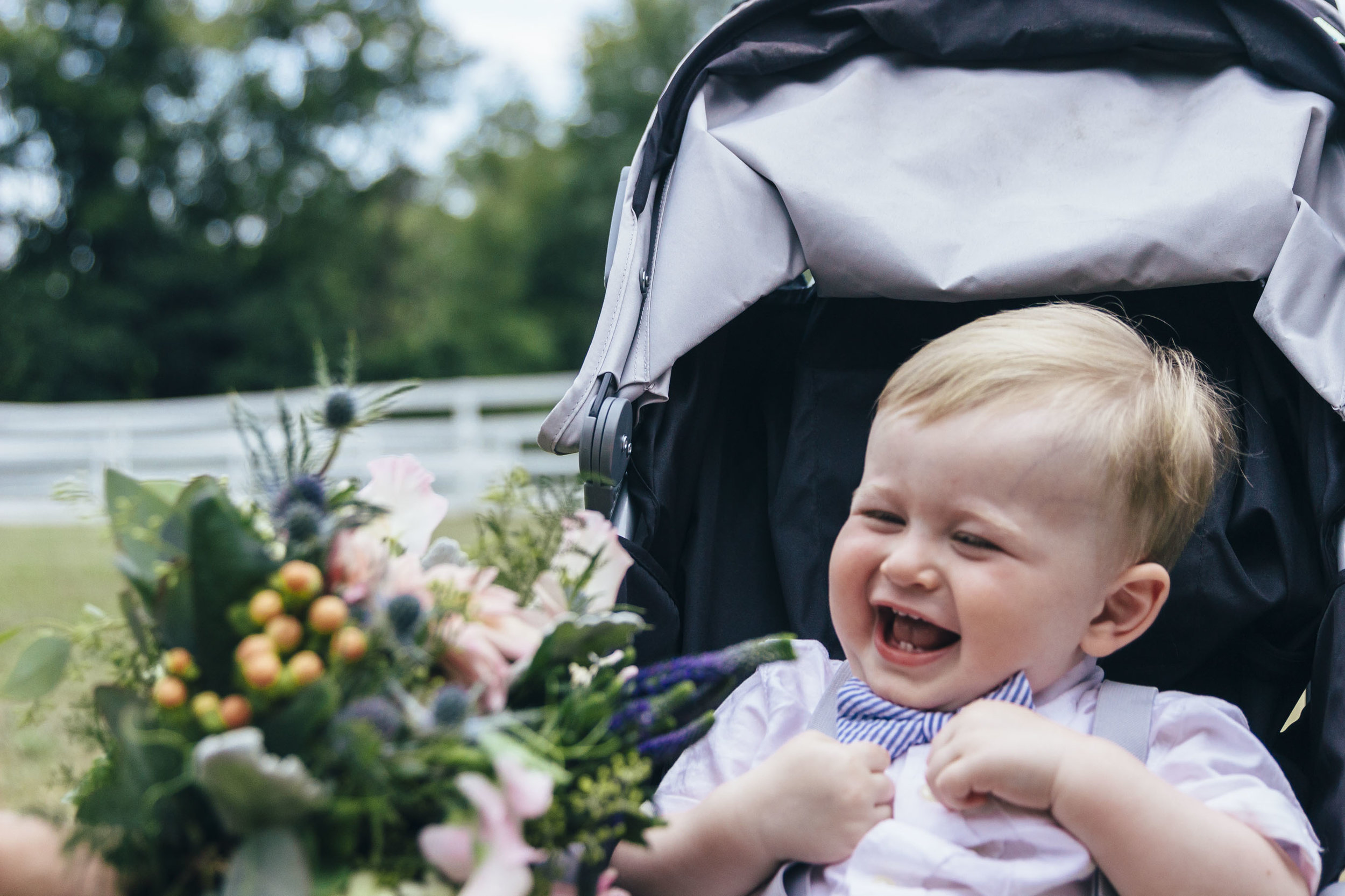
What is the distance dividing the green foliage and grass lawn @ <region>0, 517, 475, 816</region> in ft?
1.05

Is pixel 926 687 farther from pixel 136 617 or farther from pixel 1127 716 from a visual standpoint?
pixel 136 617

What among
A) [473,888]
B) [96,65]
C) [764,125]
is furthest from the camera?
[96,65]

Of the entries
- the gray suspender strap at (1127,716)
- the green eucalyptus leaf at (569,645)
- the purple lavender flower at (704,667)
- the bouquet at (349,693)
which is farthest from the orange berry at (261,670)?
the gray suspender strap at (1127,716)

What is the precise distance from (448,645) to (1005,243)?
1.07 metres

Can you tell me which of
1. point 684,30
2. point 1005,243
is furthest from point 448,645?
point 684,30

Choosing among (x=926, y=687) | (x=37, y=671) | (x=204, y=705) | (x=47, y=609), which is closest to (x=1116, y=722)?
(x=926, y=687)

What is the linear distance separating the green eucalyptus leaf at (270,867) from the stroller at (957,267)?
30.3 inches

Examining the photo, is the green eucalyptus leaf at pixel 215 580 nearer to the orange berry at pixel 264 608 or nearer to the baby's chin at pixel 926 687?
the orange berry at pixel 264 608

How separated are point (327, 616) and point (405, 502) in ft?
0.88

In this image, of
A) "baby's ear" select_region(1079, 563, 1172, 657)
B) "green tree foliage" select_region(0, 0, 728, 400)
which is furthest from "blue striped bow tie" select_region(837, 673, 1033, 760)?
"green tree foliage" select_region(0, 0, 728, 400)

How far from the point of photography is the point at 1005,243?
1.65 metres

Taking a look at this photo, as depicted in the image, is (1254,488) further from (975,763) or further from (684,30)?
(684,30)

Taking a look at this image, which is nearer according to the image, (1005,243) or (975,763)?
(975,763)

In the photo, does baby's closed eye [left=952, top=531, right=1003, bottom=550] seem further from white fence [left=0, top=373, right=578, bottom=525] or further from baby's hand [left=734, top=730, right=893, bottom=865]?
white fence [left=0, top=373, right=578, bottom=525]
